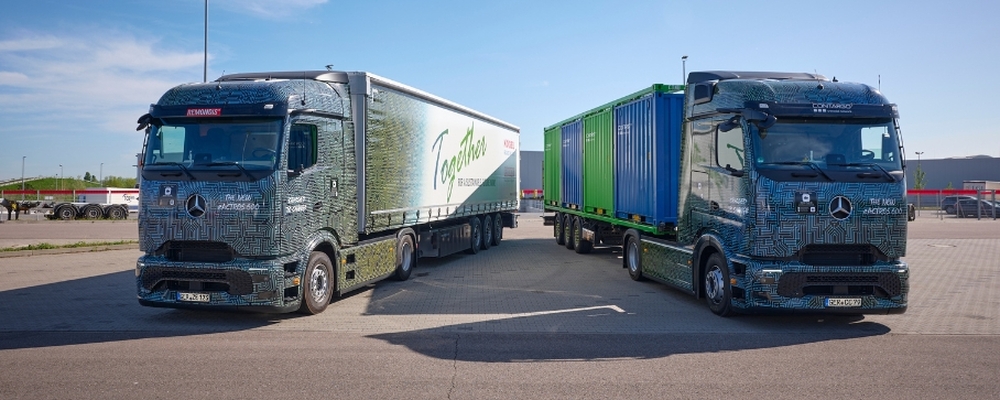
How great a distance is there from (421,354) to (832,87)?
6.33 metres

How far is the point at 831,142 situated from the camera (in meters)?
9.08

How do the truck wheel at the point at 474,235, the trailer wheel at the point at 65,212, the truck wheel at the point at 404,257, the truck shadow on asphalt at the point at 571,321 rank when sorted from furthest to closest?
1. the trailer wheel at the point at 65,212
2. the truck wheel at the point at 474,235
3. the truck wheel at the point at 404,257
4. the truck shadow on asphalt at the point at 571,321

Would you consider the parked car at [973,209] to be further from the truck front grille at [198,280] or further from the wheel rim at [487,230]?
the truck front grille at [198,280]

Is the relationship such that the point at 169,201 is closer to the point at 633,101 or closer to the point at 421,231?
the point at 421,231

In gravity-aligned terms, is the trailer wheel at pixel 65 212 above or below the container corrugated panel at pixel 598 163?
below

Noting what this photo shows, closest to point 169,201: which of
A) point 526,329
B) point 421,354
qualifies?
point 421,354

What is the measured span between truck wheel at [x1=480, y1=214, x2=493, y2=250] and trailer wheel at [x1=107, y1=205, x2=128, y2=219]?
1103 inches

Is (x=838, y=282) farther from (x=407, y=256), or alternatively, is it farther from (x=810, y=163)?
(x=407, y=256)

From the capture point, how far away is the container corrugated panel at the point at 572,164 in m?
18.5

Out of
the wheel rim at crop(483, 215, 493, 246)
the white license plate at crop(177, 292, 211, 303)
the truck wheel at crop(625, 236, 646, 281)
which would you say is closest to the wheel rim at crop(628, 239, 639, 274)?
the truck wheel at crop(625, 236, 646, 281)

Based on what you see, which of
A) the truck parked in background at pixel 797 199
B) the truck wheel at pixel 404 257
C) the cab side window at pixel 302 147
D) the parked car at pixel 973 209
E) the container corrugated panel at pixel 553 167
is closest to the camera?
the truck parked in background at pixel 797 199

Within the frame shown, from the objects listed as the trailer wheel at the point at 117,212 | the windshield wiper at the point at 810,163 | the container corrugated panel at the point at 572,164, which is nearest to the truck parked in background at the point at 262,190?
the windshield wiper at the point at 810,163

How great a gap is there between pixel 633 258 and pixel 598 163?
3.53m

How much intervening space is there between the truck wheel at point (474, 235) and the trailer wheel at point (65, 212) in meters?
29.7
